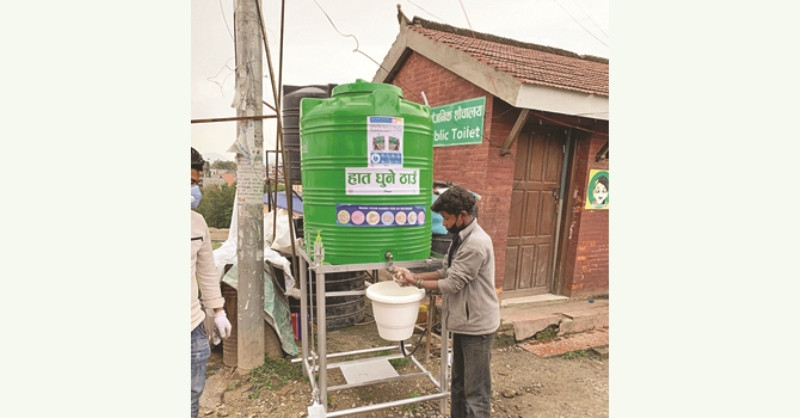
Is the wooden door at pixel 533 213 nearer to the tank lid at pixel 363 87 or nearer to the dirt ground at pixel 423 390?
the dirt ground at pixel 423 390

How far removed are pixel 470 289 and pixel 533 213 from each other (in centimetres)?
336

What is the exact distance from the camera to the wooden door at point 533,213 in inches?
216

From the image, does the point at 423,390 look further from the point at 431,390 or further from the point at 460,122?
the point at 460,122

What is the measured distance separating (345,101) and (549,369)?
11.6 ft

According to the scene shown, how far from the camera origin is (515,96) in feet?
14.5

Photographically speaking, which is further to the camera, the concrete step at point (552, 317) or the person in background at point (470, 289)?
the concrete step at point (552, 317)

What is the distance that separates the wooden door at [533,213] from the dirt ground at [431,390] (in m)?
1.30

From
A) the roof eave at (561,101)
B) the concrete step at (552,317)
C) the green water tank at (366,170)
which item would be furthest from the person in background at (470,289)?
the roof eave at (561,101)

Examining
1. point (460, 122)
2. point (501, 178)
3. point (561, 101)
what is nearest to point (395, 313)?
point (501, 178)

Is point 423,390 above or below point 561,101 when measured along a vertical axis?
below

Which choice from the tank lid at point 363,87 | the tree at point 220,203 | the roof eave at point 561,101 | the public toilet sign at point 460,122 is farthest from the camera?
the tree at point 220,203

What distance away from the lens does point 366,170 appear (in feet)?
8.86

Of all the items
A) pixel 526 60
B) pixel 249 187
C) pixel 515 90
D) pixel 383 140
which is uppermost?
pixel 526 60

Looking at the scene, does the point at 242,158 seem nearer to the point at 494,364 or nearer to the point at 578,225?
the point at 494,364
